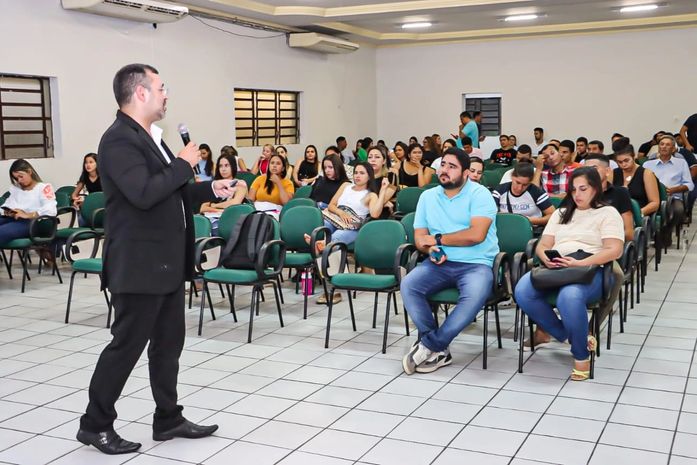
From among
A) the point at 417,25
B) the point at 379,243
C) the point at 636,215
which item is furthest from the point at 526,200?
the point at 417,25

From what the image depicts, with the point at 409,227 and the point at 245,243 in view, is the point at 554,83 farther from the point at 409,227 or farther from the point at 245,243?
the point at 245,243

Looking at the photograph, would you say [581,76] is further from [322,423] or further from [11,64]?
[322,423]

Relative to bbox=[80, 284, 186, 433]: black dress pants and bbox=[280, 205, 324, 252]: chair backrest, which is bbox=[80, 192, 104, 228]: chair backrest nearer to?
bbox=[280, 205, 324, 252]: chair backrest

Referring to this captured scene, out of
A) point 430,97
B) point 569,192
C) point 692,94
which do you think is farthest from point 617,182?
point 430,97

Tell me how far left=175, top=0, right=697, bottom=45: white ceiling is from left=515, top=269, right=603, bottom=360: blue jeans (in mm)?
7520

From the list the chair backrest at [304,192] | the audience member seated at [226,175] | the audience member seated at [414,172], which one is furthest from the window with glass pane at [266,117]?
the audience member seated at [226,175]

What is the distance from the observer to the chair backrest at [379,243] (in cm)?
518

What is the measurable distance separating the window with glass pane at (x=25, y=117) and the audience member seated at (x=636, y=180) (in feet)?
21.6

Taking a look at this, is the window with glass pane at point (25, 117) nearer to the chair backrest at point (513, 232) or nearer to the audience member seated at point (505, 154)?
the chair backrest at point (513, 232)

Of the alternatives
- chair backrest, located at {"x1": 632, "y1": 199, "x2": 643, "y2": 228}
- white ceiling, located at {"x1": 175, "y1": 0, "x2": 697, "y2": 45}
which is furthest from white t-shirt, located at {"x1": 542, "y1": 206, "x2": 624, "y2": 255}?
white ceiling, located at {"x1": 175, "y1": 0, "x2": 697, "y2": 45}

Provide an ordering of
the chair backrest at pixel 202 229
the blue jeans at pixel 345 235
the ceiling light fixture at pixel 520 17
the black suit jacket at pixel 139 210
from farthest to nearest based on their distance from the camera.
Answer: the ceiling light fixture at pixel 520 17 → the blue jeans at pixel 345 235 → the chair backrest at pixel 202 229 → the black suit jacket at pixel 139 210

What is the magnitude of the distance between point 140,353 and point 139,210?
60 cm

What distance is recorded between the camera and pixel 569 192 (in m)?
4.45

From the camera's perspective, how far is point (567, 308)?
13.6 ft
